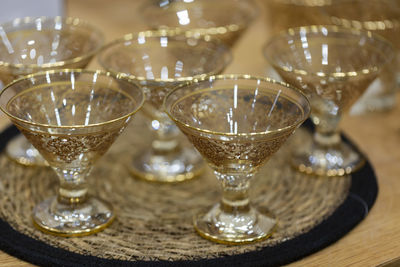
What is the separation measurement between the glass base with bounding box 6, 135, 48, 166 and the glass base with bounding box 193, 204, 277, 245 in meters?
0.23

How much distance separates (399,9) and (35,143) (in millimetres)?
591

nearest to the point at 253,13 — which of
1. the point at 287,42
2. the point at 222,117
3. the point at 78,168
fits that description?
the point at 287,42

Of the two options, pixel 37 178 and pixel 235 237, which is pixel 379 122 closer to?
pixel 235 237

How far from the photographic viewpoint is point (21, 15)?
1254 millimetres

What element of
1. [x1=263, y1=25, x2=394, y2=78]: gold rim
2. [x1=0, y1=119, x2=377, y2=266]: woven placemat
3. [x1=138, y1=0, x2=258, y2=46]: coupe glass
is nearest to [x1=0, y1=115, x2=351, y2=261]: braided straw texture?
[x1=0, y1=119, x2=377, y2=266]: woven placemat

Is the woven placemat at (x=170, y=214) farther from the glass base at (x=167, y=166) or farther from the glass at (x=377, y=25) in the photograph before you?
the glass at (x=377, y=25)

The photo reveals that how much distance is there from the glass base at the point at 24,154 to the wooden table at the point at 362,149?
0.23 feet

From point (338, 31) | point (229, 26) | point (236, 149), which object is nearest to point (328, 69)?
point (338, 31)

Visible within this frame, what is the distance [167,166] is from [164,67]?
Result: 128mm

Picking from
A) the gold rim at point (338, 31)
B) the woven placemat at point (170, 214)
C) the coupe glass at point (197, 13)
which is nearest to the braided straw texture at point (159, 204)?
the woven placemat at point (170, 214)

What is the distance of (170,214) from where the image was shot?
74 cm

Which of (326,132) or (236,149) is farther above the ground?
(236,149)

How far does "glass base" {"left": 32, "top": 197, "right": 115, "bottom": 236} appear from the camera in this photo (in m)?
0.69

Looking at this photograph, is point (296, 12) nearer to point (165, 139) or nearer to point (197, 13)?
point (197, 13)
